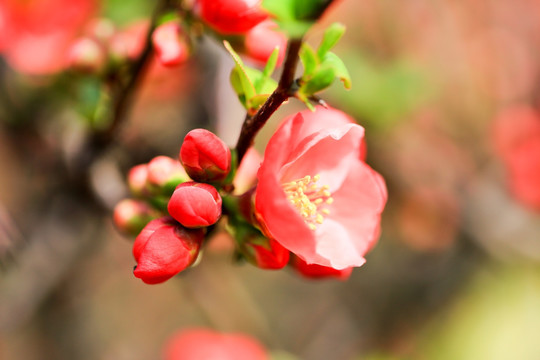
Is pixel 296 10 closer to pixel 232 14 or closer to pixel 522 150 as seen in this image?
pixel 232 14

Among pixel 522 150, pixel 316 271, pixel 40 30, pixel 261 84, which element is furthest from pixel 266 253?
pixel 522 150

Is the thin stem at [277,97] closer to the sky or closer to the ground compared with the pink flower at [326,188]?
closer to the sky

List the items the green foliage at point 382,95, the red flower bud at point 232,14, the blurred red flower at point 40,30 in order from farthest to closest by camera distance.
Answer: the green foliage at point 382,95 < the blurred red flower at point 40,30 < the red flower bud at point 232,14

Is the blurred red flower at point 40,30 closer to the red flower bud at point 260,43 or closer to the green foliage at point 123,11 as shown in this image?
the green foliage at point 123,11

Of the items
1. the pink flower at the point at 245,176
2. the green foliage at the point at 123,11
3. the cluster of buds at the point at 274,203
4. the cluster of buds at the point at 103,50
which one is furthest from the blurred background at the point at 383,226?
the cluster of buds at the point at 274,203

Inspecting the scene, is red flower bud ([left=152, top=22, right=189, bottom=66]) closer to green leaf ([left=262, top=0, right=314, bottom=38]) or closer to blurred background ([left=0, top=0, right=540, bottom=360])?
green leaf ([left=262, top=0, right=314, bottom=38])

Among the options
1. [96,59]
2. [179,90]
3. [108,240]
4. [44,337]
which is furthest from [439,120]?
[44,337]

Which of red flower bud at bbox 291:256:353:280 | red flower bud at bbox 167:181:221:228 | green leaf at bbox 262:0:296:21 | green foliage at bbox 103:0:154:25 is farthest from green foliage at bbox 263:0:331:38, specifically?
green foliage at bbox 103:0:154:25
